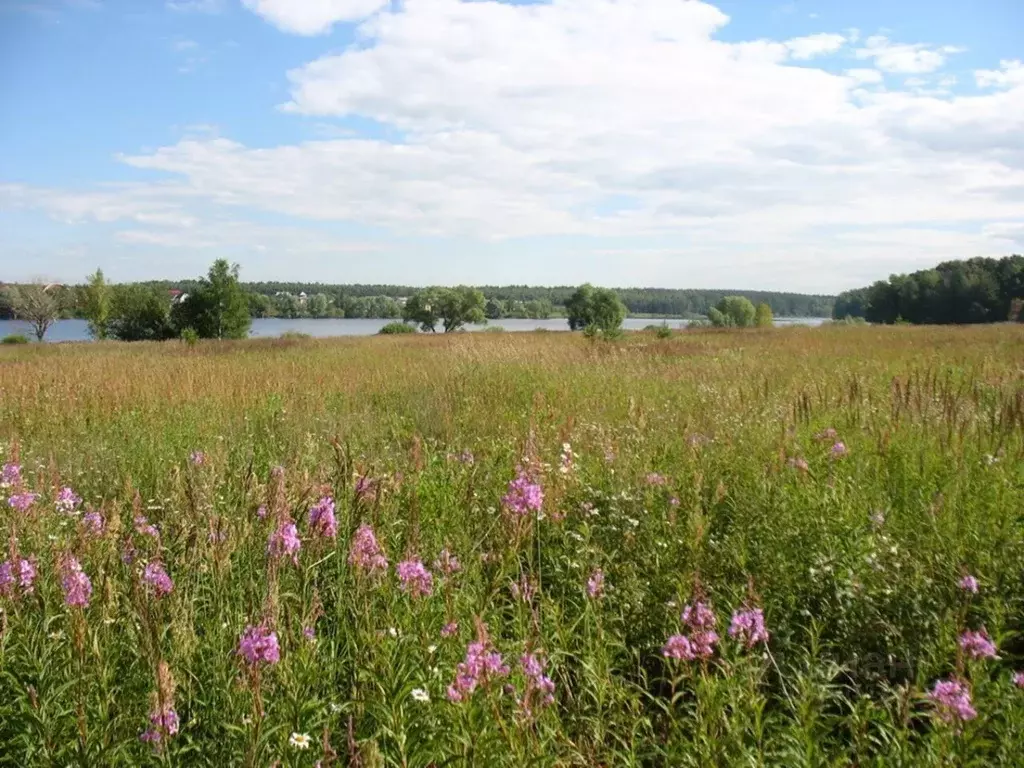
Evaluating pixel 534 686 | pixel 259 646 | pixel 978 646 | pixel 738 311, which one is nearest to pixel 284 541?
pixel 259 646

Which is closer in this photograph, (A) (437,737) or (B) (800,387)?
(A) (437,737)

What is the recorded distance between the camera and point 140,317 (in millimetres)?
62688

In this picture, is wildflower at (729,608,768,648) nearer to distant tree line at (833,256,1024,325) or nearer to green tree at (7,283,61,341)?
distant tree line at (833,256,1024,325)

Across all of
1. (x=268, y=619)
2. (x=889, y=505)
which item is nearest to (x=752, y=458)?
(x=889, y=505)

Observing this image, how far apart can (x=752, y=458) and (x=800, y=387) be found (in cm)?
414

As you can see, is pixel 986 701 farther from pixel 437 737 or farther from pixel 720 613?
pixel 437 737

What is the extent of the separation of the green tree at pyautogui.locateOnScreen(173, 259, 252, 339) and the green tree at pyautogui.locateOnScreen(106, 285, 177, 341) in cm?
883

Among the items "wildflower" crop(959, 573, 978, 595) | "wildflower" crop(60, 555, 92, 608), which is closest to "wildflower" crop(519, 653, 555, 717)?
"wildflower" crop(60, 555, 92, 608)

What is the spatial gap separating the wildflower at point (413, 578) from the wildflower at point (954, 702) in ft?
4.86

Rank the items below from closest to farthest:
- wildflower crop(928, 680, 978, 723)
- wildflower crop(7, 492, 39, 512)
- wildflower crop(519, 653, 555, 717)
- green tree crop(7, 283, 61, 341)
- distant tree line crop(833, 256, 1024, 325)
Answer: wildflower crop(928, 680, 978, 723), wildflower crop(519, 653, 555, 717), wildflower crop(7, 492, 39, 512), distant tree line crop(833, 256, 1024, 325), green tree crop(7, 283, 61, 341)

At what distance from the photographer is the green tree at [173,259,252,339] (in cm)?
5272

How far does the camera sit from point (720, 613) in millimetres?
2768

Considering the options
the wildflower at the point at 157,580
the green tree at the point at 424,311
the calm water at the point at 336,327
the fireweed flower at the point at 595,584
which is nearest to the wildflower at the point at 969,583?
the fireweed flower at the point at 595,584

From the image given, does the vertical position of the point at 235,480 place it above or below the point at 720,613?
above
